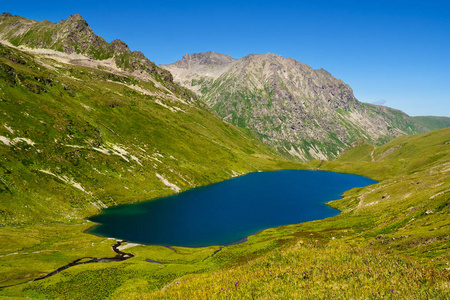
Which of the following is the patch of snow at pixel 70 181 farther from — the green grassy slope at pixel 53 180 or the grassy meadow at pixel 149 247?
the grassy meadow at pixel 149 247

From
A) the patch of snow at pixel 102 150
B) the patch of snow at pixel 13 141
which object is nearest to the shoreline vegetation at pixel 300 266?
the patch of snow at pixel 13 141

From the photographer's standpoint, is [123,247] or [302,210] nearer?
[123,247]

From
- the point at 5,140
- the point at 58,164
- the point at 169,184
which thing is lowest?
the point at 169,184

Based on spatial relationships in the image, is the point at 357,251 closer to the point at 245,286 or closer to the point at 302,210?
the point at 245,286

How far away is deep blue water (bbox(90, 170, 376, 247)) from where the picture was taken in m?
92.9

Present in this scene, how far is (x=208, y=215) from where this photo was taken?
12062 centimetres

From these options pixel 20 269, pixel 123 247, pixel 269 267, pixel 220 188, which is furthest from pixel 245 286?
pixel 220 188

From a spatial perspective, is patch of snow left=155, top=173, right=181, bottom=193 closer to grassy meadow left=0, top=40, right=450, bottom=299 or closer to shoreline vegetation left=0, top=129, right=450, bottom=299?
grassy meadow left=0, top=40, right=450, bottom=299

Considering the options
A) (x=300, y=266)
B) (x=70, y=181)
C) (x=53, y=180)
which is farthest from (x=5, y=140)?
(x=300, y=266)

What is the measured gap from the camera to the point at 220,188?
197m

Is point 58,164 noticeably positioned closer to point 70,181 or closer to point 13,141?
point 70,181

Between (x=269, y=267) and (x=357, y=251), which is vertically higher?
(x=357, y=251)

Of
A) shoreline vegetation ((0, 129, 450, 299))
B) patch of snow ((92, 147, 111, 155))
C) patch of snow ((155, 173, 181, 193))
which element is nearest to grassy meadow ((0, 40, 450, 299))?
shoreline vegetation ((0, 129, 450, 299))

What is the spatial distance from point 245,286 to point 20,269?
2557 inches
